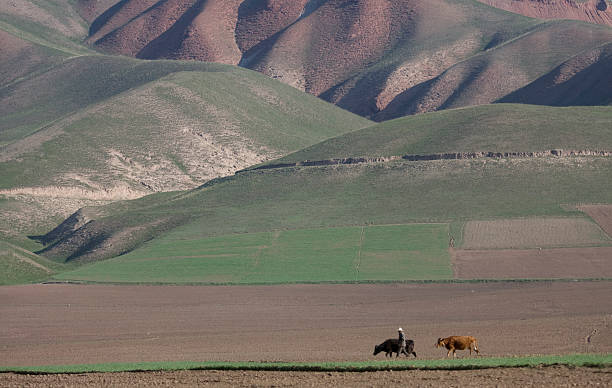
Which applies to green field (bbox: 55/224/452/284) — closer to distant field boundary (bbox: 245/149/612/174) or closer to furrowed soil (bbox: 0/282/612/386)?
furrowed soil (bbox: 0/282/612/386)

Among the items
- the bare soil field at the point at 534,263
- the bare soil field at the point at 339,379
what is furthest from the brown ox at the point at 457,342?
the bare soil field at the point at 534,263

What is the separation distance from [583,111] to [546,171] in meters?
28.3

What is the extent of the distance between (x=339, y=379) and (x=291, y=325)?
20737mm

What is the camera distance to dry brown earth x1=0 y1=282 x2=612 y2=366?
138 feet

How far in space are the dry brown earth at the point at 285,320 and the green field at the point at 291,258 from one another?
13.9ft

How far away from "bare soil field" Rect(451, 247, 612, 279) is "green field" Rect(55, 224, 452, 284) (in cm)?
176

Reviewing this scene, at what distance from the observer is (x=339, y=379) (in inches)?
1273

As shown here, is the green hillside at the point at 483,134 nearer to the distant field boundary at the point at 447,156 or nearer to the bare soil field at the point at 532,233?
the distant field boundary at the point at 447,156

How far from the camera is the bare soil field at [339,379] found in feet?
98.3

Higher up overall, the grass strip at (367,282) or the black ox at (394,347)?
the grass strip at (367,282)

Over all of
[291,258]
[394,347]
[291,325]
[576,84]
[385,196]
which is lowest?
[394,347]

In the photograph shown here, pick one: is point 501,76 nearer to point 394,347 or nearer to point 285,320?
point 285,320

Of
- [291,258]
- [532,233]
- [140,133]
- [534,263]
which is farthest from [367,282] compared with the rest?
[140,133]

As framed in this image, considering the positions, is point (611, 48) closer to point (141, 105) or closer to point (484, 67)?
point (484, 67)
